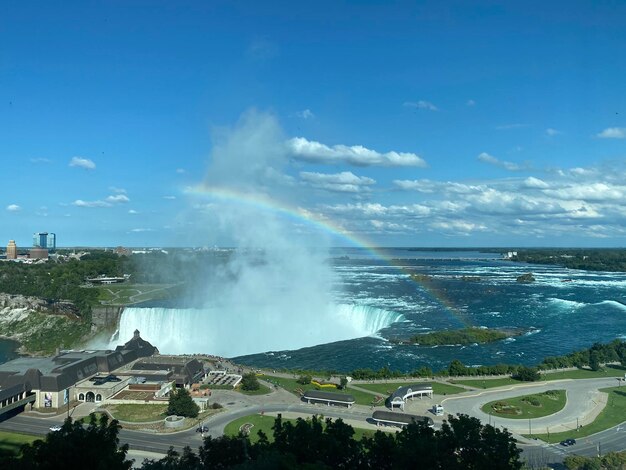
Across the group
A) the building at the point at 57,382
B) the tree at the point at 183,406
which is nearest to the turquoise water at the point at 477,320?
the building at the point at 57,382

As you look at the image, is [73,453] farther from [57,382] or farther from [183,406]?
[57,382]

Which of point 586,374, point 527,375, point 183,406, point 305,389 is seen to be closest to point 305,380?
point 305,389

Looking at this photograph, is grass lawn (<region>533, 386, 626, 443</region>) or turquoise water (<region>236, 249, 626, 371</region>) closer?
grass lawn (<region>533, 386, 626, 443</region>)

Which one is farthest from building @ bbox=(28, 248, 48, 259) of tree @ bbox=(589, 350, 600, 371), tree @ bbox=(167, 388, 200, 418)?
tree @ bbox=(589, 350, 600, 371)

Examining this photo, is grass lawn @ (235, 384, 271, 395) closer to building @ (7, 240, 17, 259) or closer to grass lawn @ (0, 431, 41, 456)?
grass lawn @ (0, 431, 41, 456)

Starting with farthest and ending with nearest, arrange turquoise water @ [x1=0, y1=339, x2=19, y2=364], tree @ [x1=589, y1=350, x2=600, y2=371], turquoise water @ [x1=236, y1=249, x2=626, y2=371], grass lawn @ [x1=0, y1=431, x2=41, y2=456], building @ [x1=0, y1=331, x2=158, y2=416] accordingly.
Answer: turquoise water @ [x1=0, y1=339, x2=19, y2=364] → turquoise water @ [x1=236, y1=249, x2=626, y2=371] → tree @ [x1=589, y1=350, x2=600, y2=371] → building @ [x1=0, y1=331, x2=158, y2=416] → grass lawn @ [x1=0, y1=431, x2=41, y2=456]

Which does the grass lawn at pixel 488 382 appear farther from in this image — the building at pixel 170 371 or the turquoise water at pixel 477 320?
the building at pixel 170 371
